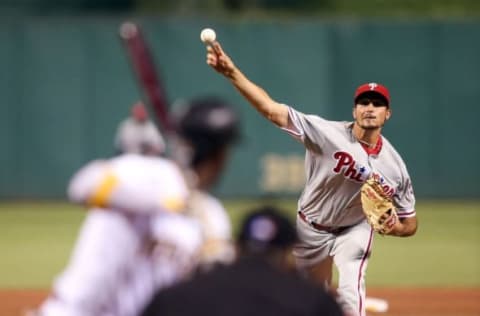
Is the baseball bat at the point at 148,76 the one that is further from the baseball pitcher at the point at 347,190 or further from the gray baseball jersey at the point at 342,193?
the gray baseball jersey at the point at 342,193

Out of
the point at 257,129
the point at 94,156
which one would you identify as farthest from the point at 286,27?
→ the point at 94,156

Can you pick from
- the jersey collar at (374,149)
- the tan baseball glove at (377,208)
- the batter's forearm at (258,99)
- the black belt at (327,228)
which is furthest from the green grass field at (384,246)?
the batter's forearm at (258,99)

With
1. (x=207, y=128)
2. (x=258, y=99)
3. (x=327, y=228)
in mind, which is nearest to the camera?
(x=207, y=128)

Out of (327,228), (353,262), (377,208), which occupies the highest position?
(377,208)

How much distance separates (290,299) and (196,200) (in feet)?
2.96

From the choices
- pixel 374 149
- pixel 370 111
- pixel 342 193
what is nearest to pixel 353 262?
pixel 342 193

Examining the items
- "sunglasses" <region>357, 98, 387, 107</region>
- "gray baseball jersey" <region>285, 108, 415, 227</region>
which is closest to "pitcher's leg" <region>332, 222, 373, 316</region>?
"gray baseball jersey" <region>285, 108, 415, 227</region>

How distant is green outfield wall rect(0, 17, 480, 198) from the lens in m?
20.6

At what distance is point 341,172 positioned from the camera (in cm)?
811

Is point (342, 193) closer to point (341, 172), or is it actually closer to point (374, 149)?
point (341, 172)

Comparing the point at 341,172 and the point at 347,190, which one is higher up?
the point at 341,172

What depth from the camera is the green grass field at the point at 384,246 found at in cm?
1412

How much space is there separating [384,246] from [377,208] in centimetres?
952

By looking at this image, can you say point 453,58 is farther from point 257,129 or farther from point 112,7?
point 112,7
